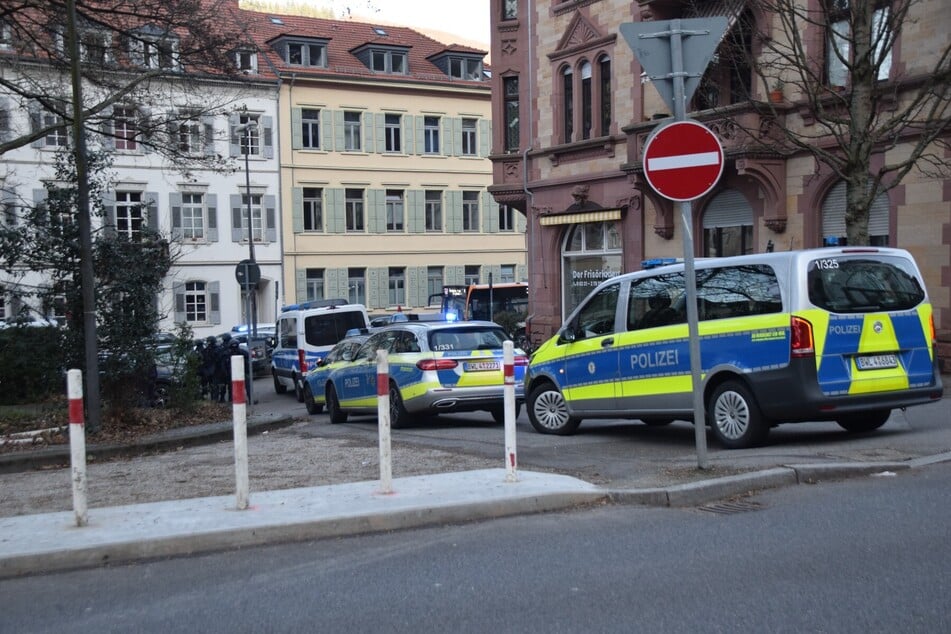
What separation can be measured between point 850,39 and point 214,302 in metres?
36.7

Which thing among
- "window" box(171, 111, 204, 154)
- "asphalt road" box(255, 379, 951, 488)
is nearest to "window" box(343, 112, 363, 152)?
"window" box(171, 111, 204, 154)

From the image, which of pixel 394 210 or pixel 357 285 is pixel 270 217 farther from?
pixel 394 210

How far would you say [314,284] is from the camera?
170 ft

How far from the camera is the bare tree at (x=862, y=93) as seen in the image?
677 inches

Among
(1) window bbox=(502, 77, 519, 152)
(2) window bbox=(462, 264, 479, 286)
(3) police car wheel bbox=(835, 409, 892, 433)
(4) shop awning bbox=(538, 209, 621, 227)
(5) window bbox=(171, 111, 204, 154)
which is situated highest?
(1) window bbox=(502, 77, 519, 152)

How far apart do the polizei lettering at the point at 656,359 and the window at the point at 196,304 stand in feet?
130

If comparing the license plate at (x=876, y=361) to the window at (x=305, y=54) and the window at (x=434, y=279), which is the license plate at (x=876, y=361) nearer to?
the window at (x=434, y=279)

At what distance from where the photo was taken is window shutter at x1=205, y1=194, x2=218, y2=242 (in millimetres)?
48844

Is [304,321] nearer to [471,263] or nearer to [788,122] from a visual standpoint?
[788,122]

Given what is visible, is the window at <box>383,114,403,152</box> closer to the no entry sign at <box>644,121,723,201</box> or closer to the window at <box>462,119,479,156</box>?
the window at <box>462,119,479,156</box>

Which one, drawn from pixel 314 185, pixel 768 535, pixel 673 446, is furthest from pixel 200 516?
pixel 314 185

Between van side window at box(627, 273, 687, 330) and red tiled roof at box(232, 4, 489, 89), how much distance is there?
40.8 meters

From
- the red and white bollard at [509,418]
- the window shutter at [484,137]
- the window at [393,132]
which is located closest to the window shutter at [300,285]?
the window at [393,132]

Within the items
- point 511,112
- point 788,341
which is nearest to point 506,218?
Answer: point 511,112
